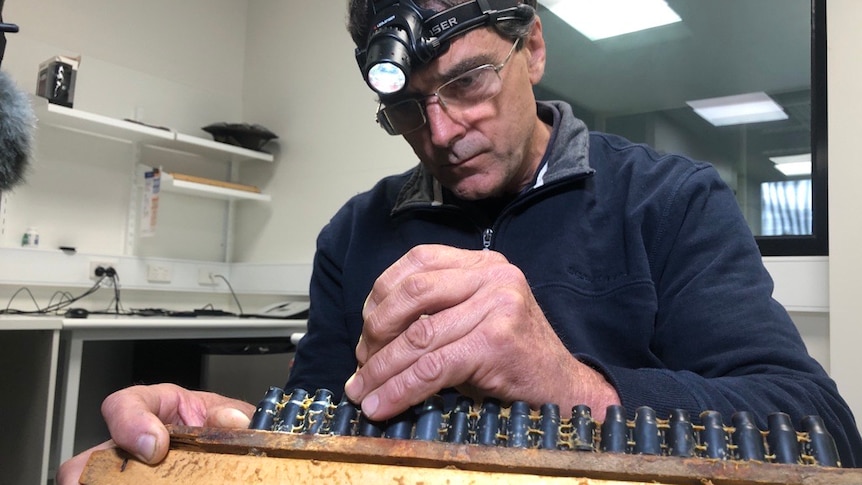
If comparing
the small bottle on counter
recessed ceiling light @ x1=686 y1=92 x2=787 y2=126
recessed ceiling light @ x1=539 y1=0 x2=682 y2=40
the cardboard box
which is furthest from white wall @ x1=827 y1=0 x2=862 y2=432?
the small bottle on counter

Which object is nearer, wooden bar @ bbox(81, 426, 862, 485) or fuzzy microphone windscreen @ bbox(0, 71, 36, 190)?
wooden bar @ bbox(81, 426, 862, 485)

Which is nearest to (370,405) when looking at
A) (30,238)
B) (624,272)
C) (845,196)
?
(624,272)

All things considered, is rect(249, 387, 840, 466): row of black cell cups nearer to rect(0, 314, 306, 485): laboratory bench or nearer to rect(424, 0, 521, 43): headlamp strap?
rect(424, 0, 521, 43): headlamp strap

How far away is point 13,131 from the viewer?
2.79 feet

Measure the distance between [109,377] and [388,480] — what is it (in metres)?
2.97

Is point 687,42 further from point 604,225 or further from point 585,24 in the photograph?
point 604,225

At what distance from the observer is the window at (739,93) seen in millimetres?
1949

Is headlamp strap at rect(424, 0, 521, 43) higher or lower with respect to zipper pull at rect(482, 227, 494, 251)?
higher

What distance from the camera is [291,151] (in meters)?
3.37

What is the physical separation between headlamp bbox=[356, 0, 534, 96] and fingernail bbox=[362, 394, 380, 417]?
51 centimetres

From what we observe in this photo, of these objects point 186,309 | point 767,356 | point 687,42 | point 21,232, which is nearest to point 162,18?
point 21,232

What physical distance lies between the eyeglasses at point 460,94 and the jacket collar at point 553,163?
0.15 meters

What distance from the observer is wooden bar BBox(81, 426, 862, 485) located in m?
0.39

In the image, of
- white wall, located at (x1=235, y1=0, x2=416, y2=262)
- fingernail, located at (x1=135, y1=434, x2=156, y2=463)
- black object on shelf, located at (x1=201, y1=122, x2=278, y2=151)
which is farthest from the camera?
black object on shelf, located at (x1=201, y1=122, x2=278, y2=151)
